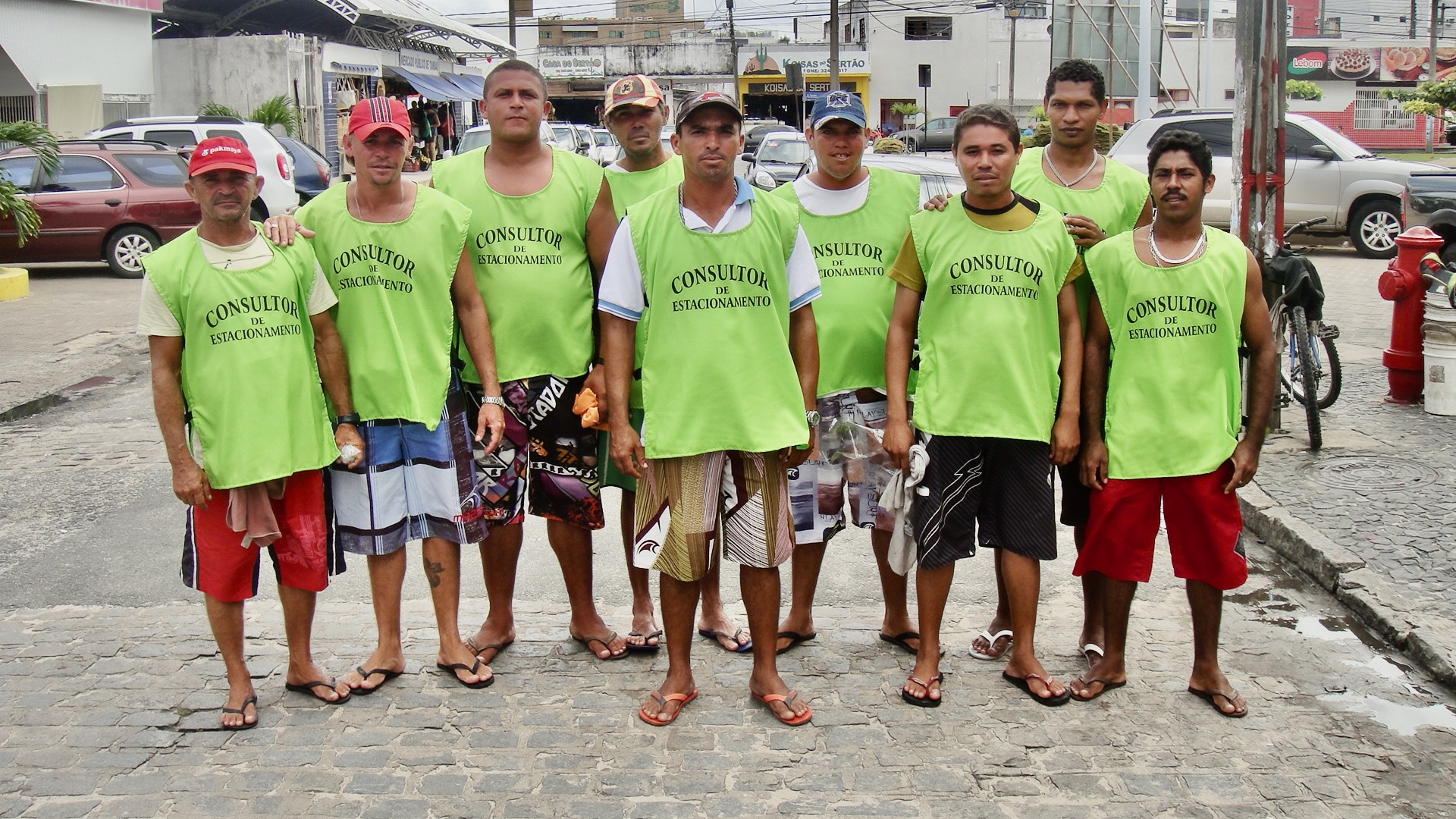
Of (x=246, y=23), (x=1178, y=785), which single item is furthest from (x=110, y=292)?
(x=246, y=23)

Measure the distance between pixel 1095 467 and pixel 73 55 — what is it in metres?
25.5

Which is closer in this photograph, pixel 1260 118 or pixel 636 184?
pixel 636 184

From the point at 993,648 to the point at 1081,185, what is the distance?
1683 mm

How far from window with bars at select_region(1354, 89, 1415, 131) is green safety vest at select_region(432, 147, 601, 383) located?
5128cm

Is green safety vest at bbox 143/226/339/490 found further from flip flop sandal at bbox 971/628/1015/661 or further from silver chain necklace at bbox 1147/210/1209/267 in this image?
silver chain necklace at bbox 1147/210/1209/267

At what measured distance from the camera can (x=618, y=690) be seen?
442 cm

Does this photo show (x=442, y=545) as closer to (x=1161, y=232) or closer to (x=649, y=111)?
(x=649, y=111)

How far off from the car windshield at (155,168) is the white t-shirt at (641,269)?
13.2 metres

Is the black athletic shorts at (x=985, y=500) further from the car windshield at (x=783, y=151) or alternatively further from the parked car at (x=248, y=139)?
the car windshield at (x=783, y=151)

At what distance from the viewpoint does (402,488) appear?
4418 millimetres

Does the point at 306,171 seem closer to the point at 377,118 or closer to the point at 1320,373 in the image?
the point at 1320,373

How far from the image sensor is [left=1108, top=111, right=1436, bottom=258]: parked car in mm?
16156

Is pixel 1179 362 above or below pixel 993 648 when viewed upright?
above

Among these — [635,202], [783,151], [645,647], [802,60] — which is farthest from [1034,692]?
[802,60]
